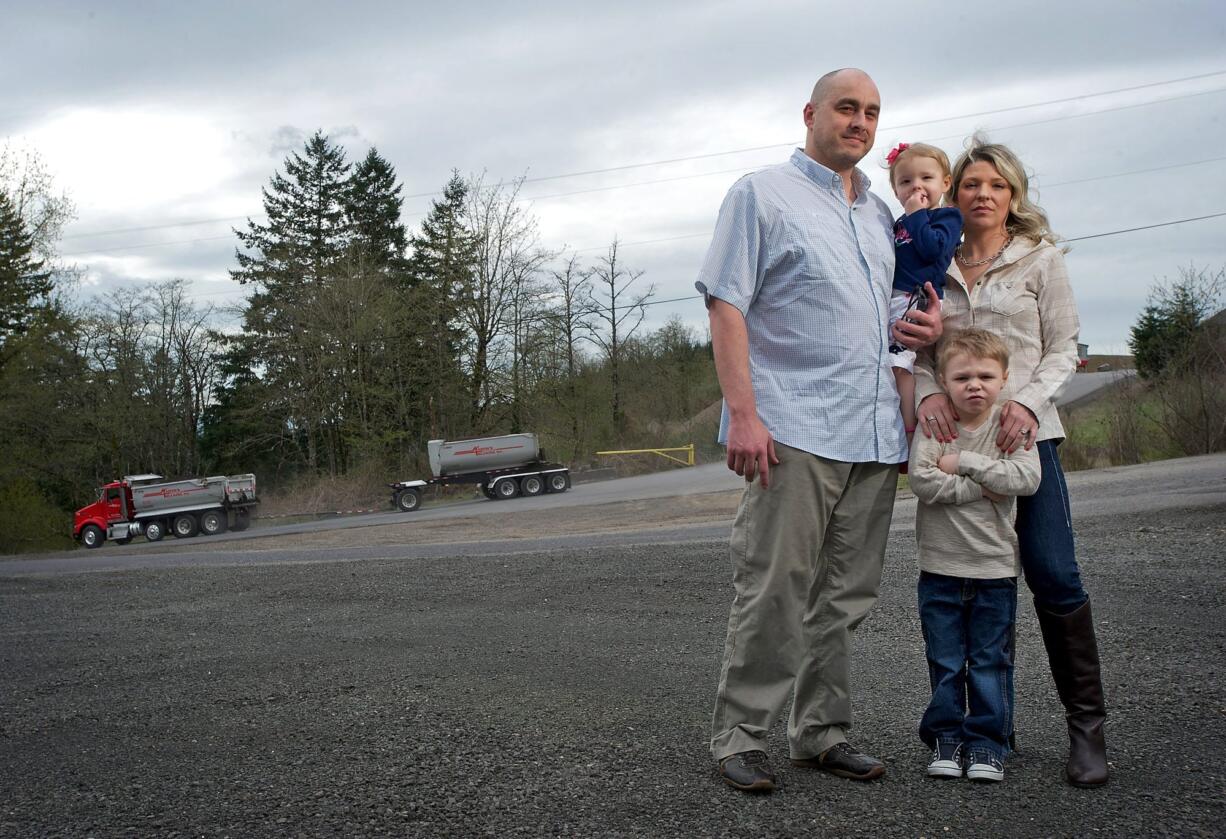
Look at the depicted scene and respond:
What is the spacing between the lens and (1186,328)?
20281mm

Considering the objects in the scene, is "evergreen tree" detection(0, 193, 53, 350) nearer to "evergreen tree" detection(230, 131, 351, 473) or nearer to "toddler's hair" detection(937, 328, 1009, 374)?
"evergreen tree" detection(230, 131, 351, 473)

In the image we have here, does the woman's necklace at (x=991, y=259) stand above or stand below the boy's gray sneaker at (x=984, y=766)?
above

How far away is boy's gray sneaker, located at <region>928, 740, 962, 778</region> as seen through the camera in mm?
2924

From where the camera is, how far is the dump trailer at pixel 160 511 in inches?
1205

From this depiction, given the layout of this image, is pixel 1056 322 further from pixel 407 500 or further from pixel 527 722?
pixel 407 500

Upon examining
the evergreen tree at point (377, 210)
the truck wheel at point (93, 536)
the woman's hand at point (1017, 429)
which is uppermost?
the evergreen tree at point (377, 210)

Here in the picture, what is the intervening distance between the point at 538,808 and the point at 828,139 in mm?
2149

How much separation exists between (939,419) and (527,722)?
1823 mm

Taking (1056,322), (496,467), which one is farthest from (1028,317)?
(496,467)

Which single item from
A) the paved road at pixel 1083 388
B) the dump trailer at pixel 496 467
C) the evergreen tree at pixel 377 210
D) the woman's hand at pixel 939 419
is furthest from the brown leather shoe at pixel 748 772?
the evergreen tree at pixel 377 210

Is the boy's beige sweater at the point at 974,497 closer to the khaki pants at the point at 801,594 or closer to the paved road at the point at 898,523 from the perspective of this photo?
the khaki pants at the point at 801,594

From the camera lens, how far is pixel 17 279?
34.3 m

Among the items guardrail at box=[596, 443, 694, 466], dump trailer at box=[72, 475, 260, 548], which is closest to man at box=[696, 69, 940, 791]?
dump trailer at box=[72, 475, 260, 548]

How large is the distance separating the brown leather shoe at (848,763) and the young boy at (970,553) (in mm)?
169
